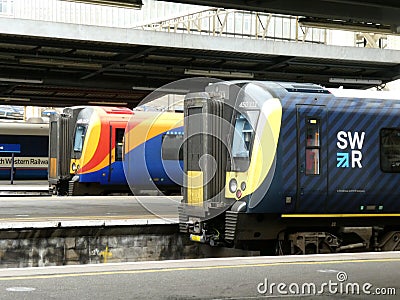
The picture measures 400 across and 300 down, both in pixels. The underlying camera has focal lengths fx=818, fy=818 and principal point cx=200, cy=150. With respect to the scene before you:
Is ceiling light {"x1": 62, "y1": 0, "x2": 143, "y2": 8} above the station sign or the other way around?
above

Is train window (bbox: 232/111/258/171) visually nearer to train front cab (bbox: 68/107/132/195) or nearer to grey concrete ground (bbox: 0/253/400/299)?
grey concrete ground (bbox: 0/253/400/299)

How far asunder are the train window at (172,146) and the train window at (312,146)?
40.7 feet

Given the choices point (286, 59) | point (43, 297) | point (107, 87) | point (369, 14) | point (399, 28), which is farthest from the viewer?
point (107, 87)

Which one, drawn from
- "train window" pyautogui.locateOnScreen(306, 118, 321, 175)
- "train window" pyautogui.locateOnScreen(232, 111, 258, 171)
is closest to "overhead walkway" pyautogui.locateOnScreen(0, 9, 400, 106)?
"train window" pyautogui.locateOnScreen(232, 111, 258, 171)

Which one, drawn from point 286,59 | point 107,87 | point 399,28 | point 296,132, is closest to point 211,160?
point 296,132

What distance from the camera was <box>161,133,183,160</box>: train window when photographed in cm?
2719

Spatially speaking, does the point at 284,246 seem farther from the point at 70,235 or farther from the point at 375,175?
the point at 70,235

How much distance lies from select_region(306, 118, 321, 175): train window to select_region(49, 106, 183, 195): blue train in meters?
12.5

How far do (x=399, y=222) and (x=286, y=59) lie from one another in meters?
12.0

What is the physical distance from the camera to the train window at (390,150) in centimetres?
1563

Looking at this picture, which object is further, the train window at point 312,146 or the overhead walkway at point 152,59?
the overhead walkway at point 152,59

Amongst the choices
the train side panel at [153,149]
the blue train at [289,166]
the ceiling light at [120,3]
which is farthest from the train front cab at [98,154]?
the ceiling light at [120,3]

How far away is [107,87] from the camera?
3108 centimetres

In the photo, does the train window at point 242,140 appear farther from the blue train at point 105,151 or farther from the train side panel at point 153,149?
the blue train at point 105,151
